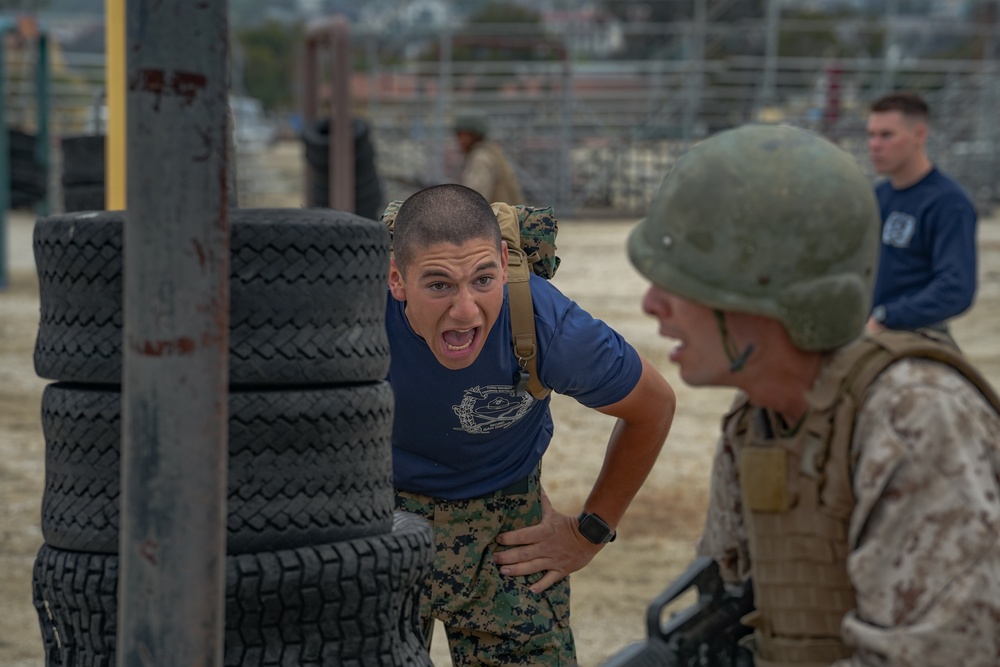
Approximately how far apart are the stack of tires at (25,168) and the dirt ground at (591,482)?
3.21 meters

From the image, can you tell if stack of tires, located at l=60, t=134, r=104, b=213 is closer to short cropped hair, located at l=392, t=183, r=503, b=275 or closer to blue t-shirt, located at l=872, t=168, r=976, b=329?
blue t-shirt, located at l=872, t=168, r=976, b=329

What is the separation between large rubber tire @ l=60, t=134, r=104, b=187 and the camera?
10.3 meters

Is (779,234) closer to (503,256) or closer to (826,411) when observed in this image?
(826,411)

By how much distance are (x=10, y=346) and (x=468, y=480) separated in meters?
9.03

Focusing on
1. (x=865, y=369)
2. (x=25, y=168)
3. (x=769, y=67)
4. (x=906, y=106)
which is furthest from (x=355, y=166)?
(x=769, y=67)

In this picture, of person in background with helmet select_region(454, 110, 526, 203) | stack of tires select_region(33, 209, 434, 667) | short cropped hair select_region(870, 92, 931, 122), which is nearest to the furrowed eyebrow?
stack of tires select_region(33, 209, 434, 667)

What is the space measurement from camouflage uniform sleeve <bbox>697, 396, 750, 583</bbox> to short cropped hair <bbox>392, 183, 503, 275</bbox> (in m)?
1.19

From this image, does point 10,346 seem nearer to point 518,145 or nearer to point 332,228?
point 332,228

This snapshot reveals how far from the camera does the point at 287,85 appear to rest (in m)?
68.1

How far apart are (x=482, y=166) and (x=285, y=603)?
8914mm

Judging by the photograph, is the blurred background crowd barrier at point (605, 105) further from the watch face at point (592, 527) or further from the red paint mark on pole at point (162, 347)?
the red paint mark on pole at point (162, 347)

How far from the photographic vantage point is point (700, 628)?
2.18 m

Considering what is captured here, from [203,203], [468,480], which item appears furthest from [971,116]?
[203,203]

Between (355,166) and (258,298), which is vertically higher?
(355,166)
